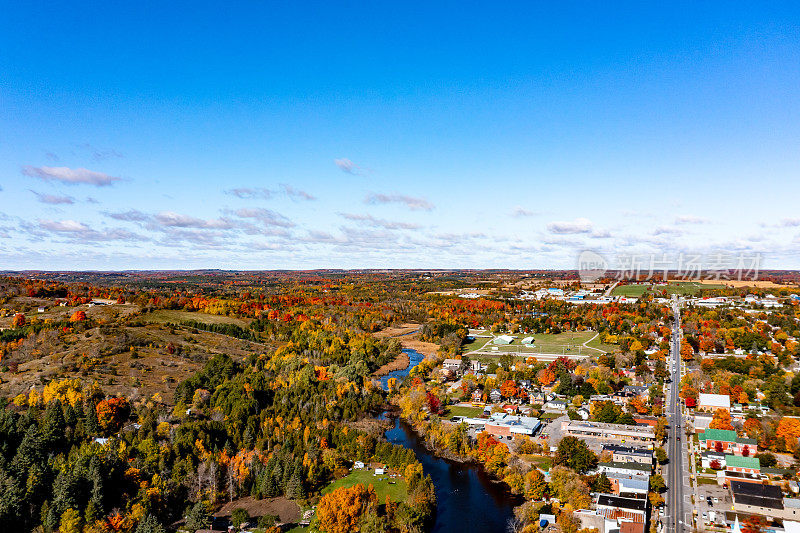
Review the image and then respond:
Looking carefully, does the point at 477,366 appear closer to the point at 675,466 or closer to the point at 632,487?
the point at 675,466

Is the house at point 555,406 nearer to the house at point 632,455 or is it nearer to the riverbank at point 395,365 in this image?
the house at point 632,455

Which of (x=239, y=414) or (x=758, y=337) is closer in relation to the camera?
(x=239, y=414)

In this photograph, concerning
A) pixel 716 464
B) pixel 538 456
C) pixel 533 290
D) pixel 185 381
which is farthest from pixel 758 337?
pixel 533 290

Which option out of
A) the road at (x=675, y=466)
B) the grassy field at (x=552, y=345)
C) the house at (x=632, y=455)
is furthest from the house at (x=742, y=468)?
the grassy field at (x=552, y=345)

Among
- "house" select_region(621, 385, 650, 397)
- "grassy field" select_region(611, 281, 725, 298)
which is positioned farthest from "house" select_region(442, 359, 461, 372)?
"grassy field" select_region(611, 281, 725, 298)

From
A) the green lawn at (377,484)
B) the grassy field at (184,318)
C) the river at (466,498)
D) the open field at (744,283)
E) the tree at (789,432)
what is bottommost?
the river at (466,498)

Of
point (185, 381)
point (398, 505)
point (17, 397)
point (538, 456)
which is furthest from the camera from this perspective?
point (185, 381)

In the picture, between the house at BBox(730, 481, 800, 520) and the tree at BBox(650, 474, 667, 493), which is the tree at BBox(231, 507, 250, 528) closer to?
the tree at BBox(650, 474, 667, 493)

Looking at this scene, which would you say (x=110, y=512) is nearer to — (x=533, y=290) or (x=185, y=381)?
(x=185, y=381)
